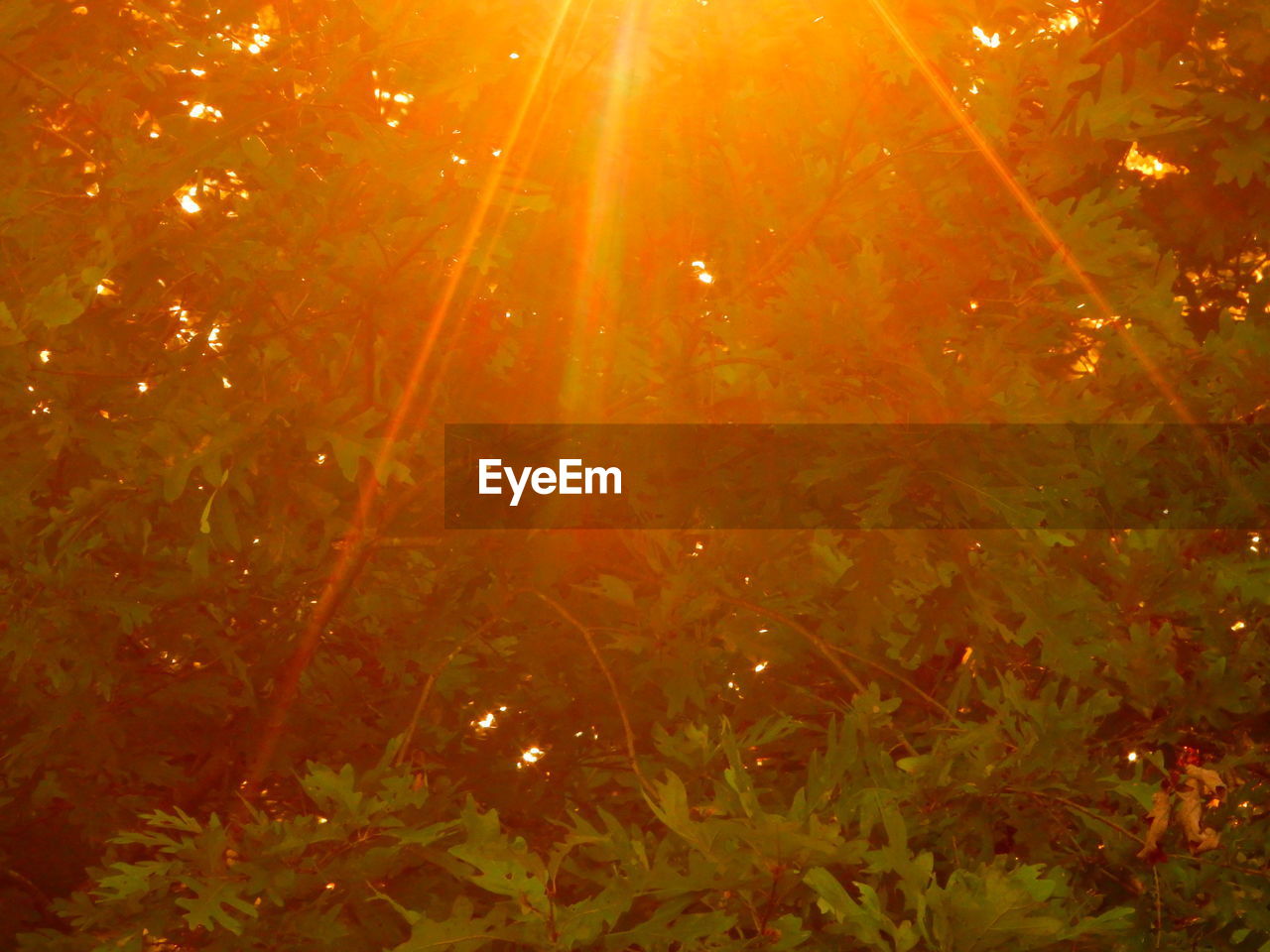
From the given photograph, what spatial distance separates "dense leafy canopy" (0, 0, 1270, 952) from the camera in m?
3.33

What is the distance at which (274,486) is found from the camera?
12.6 ft

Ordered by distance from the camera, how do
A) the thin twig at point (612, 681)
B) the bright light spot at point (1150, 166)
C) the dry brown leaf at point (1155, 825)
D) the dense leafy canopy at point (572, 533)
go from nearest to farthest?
the dense leafy canopy at point (572, 533) < the dry brown leaf at point (1155, 825) < the thin twig at point (612, 681) < the bright light spot at point (1150, 166)

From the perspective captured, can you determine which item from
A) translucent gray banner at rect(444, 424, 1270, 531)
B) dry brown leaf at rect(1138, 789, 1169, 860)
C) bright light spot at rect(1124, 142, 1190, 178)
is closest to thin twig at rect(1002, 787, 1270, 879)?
dry brown leaf at rect(1138, 789, 1169, 860)

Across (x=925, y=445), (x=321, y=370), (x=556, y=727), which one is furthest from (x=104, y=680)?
(x=925, y=445)

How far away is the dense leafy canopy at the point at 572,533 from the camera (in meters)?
3.33

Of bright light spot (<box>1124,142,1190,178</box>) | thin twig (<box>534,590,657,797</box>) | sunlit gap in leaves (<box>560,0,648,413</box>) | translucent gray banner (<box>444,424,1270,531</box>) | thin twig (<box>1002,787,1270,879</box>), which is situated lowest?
thin twig (<box>1002,787,1270,879</box>)

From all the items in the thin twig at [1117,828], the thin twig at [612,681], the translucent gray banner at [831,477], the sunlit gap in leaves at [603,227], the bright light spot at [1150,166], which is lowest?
the thin twig at [1117,828]

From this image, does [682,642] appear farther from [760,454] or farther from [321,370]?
[321,370]

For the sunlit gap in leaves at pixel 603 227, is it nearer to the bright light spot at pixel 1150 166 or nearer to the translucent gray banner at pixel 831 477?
the translucent gray banner at pixel 831 477

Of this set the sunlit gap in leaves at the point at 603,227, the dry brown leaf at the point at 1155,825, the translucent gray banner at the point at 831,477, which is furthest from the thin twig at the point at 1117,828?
the sunlit gap in leaves at the point at 603,227

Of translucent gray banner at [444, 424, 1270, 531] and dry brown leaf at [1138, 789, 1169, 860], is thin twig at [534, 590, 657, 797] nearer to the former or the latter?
translucent gray banner at [444, 424, 1270, 531]

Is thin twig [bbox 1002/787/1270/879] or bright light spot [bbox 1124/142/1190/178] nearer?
thin twig [bbox 1002/787/1270/879]

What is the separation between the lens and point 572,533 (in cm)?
428

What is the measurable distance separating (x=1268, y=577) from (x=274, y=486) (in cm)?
330
